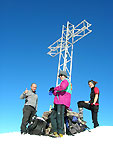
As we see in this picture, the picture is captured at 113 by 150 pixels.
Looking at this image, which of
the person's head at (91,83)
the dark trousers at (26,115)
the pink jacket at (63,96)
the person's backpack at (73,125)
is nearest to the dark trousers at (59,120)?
the pink jacket at (63,96)

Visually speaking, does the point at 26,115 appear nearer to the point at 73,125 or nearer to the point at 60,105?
the point at 60,105

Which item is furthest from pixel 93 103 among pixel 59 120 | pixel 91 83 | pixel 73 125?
pixel 59 120

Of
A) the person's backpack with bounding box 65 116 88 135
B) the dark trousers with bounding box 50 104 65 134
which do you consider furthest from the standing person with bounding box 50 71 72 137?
the person's backpack with bounding box 65 116 88 135

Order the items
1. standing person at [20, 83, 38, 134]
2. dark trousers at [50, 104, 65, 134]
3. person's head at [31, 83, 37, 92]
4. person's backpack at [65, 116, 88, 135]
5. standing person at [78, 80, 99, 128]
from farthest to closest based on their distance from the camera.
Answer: person's head at [31, 83, 37, 92], standing person at [78, 80, 99, 128], standing person at [20, 83, 38, 134], person's backpack at [65, 116, 88, 135], dark trousers at [50, 104, 65, 134]

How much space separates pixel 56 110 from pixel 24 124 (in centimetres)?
95

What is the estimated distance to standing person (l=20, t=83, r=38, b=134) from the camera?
4.74m

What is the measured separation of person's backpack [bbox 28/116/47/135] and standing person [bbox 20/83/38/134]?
0.15 m

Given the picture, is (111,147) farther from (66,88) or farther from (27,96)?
(27,96)

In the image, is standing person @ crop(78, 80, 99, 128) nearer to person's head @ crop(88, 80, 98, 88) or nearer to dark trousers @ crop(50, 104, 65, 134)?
person's head @ crop(88, 80, 98, 88)

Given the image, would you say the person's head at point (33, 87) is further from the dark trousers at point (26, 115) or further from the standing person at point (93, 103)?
the standing person at point (93, 103)

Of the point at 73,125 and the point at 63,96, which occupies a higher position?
the point at 63,96

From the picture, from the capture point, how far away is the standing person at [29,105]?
4738 millimetres

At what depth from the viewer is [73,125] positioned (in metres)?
4.73

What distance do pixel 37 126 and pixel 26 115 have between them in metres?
0.41
